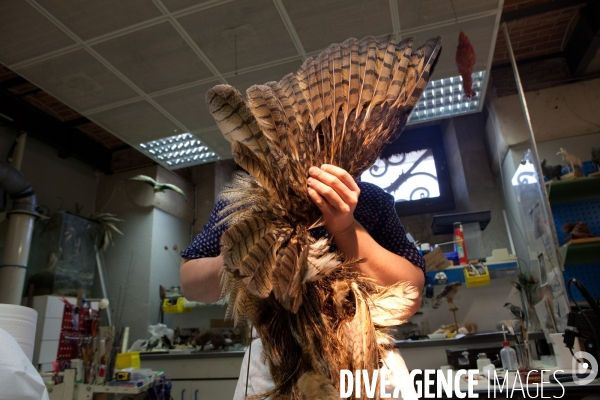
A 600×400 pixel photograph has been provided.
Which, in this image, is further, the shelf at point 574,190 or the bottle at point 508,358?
the shelf at point 574,190

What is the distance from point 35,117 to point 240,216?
491cm

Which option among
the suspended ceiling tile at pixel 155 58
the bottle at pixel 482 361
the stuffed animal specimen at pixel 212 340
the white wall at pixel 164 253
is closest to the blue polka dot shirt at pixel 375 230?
the bottle at pixel 482 361

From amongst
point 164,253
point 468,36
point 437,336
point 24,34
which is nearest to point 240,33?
point 24,34

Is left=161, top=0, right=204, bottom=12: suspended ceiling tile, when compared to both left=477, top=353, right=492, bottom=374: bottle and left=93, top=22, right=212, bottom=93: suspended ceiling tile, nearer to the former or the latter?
left=93, top=22, right=212, bottom=93: suspended ceiling tile

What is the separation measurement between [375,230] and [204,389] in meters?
3.25

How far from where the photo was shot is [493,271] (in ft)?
11.1

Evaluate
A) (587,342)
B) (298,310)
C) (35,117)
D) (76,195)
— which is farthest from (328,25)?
(76,195)

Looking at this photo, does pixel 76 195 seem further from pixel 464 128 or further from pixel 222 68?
pixel 464 128

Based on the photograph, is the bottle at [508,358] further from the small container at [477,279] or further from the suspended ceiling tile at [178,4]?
the suspended ceiling tile at [178,4]

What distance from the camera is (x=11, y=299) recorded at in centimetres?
377

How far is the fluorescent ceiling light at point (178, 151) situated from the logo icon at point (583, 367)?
3.83 metres

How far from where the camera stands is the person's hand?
623mm

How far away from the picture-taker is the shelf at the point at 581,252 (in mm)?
2978

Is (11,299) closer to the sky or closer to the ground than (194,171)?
closer to the ground
